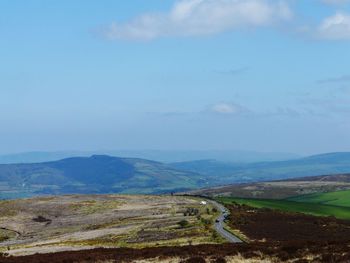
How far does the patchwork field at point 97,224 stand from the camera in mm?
75188

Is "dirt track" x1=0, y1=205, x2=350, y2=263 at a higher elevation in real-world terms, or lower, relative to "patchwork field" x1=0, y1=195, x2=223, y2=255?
higher

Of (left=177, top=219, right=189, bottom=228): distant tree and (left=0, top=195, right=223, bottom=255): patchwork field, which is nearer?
(left=0, top=195, right=223, bottom=255): patchwork field

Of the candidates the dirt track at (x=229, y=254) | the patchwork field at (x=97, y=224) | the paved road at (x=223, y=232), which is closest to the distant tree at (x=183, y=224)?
the patchwork field at (x=97, y=224)

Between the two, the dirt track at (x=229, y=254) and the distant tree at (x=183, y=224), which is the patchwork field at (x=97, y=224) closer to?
the distant tree at (x=183, y=224)

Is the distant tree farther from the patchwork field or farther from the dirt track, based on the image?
the dirt track

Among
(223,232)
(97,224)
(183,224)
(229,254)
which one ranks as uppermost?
(229,254)

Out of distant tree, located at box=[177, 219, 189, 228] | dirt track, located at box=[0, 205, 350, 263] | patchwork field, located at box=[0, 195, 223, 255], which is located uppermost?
dirt track, located at box=[0, 205, 350, 263]

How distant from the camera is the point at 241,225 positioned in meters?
89.7

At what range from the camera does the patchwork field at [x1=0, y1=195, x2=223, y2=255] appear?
75.2m

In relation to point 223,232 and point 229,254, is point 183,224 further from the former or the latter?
point 229,254

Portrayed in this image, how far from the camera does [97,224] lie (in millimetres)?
114688

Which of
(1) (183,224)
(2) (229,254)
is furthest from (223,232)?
(2) (229,254)

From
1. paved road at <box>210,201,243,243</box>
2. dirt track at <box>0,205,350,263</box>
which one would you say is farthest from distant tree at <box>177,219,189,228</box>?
dirt track at <box>0,205,350,263</box>

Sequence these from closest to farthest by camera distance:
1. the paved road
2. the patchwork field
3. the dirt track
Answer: the dirt track < the paved road < the patchwork field
